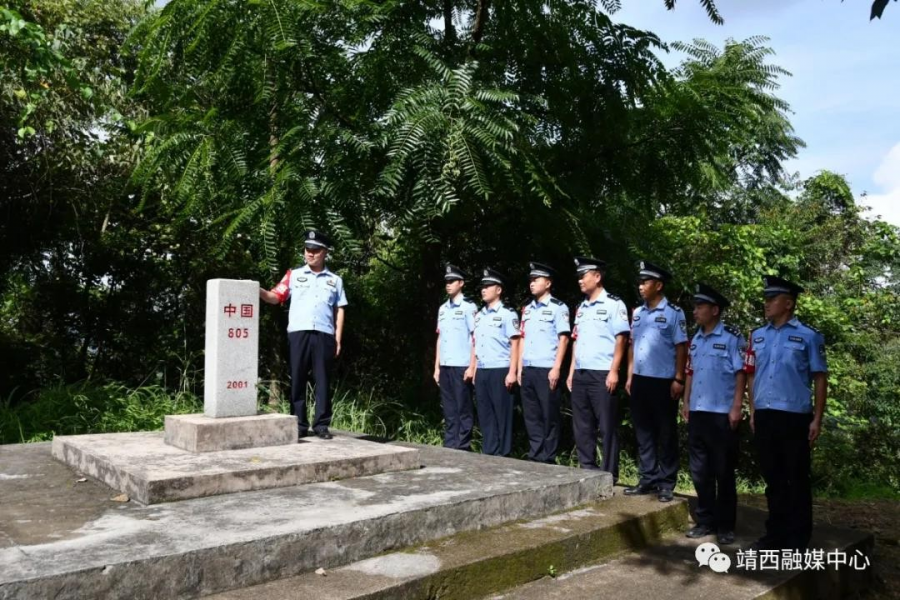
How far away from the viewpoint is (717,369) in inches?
188

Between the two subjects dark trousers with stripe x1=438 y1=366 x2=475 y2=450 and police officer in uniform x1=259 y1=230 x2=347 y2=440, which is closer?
police officer in uniform x1=259 y1=230 x2=347 y2=440

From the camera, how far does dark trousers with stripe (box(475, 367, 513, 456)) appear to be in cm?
678

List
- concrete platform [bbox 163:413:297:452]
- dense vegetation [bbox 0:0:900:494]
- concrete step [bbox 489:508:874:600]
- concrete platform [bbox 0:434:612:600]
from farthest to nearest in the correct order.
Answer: dense vegetation [bbox 0:0:900:494] < concrete platform [bbox 163:413:297:452] < concrete step [bbox 489:508:874:600] < concrete platform [bbox 0:434:612:600]

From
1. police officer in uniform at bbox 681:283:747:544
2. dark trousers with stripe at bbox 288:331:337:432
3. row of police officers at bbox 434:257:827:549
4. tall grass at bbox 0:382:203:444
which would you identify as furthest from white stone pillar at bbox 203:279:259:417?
police officer in uniform at bbox 681:283:747:544

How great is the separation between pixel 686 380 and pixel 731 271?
6830mm

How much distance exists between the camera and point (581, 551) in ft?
14.2

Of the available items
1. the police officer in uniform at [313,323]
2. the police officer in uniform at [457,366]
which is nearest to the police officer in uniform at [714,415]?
the police officer in uniform at [457,366]

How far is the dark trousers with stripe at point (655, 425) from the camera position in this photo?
5254mm

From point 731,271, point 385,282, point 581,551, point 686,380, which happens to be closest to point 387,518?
point 581,551

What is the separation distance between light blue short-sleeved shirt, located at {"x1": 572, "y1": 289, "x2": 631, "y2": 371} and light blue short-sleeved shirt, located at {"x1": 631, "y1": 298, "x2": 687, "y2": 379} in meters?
0.34

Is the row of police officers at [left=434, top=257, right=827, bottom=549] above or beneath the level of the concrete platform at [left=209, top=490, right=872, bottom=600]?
above

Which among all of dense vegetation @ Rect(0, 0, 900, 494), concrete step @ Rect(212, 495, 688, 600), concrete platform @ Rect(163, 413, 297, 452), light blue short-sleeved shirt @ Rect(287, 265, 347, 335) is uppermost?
dense vegetation @ Rect(0, 0, 900, 494)

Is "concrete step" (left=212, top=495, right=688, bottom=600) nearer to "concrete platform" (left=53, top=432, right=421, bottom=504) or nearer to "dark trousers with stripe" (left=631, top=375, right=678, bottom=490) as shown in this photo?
"dark trousers with stripe" (left=631, top=375, right=678, bottom=490)

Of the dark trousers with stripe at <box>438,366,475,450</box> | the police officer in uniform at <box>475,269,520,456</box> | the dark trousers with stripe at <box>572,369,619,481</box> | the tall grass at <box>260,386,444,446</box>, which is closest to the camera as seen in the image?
the dark trousers with stripe at <box>572,369,619,481</box>
